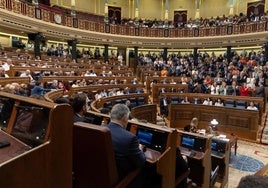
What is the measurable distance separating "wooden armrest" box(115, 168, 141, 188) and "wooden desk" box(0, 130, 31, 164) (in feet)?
2.40

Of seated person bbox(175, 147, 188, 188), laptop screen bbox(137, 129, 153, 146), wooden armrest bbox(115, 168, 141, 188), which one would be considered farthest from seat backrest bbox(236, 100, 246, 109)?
wooden armrest bbox(115, 168, 141, 188)

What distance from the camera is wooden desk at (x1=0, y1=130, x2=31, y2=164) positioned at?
136 cm

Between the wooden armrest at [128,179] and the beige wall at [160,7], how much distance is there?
18206mm

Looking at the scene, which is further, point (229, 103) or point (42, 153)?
point (229, 103)

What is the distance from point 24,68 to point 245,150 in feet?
23.6

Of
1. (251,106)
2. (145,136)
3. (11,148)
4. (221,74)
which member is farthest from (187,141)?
(221,74)

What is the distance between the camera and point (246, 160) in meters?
5.68

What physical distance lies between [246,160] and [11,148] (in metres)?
5.52

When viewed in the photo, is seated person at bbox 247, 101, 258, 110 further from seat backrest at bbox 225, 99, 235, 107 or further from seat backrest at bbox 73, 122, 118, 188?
seat backrest at bbox 73, 122, 118, 188

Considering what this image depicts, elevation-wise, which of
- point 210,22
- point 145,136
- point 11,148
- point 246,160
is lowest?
point 246,160

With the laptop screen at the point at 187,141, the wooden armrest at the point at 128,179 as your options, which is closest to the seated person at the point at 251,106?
the laptop screen at the point at 187,141

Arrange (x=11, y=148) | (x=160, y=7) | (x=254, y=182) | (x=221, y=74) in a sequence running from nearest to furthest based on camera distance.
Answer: (x=254, y=182), (x=11, y=148), (x=221, y=74), (x=160, y=7)

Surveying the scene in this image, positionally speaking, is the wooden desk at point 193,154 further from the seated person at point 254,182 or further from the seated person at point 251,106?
the seated person at point 251,106

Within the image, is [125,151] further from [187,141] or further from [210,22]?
[210,22]
